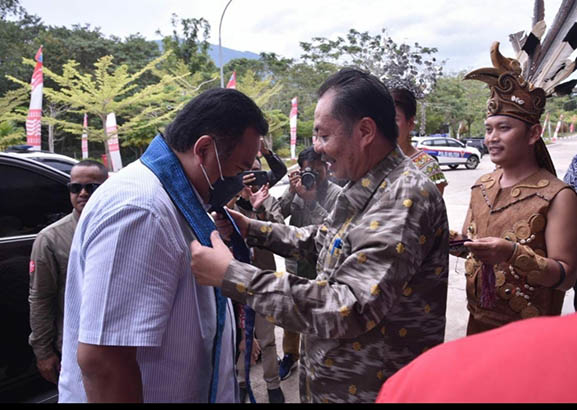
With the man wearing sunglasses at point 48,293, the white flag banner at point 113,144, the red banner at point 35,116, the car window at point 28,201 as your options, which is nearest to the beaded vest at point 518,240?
the man wearing sunglasses at point 48,293

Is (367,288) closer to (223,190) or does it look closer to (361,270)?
(361,270)

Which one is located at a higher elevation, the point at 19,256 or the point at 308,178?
the point at 308,178

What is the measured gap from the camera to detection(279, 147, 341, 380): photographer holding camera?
3.31 m

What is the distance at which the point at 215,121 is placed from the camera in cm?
128

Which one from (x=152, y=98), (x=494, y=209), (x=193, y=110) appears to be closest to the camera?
(x=193, y=110)

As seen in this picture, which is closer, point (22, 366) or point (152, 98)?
point (22, 366)

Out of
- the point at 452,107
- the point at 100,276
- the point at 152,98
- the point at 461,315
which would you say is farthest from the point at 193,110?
the point at 452,107

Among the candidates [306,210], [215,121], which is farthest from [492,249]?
[306,210]

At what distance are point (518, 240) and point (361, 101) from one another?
3.90 ft

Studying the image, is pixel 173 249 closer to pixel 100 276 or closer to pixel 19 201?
pixel 100 276

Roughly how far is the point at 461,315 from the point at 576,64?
273 centimetres

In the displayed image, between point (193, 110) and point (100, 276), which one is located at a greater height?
point (193, 110)

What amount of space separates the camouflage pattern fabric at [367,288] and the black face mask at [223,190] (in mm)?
332

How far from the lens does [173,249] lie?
111cm
